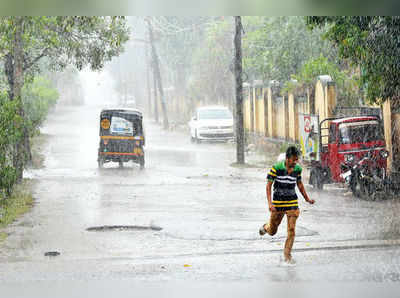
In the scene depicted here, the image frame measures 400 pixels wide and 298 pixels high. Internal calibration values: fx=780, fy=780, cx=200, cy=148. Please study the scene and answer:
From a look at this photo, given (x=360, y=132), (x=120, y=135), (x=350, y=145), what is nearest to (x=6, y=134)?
(x=350, y=145)

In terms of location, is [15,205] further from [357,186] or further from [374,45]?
[374,45]

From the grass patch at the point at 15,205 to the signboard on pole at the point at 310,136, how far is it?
19.7ft

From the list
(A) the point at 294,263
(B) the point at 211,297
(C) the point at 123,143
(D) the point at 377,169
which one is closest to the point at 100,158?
(C) the point at 123,143

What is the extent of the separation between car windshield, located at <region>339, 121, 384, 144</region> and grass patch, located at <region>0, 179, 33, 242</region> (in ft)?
21.1

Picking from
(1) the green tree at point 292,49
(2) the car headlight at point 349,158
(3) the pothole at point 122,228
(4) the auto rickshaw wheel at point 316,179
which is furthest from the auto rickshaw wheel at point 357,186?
(1) the green tree at point 292,49

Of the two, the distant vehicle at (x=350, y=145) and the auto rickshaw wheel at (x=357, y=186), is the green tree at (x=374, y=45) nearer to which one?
the distant vehicle at (x=350, y=145)

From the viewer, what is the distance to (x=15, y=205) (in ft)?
50.0

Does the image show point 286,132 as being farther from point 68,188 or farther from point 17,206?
point 17,206

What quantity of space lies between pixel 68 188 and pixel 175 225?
6.15 meters

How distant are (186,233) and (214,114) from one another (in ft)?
75.9

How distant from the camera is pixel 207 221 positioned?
13320 millimetres

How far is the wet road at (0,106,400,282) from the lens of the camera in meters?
9.36

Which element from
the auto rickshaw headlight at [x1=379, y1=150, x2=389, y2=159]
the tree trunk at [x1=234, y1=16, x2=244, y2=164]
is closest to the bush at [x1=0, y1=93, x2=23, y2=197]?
the auto rickshaw headlight at [x1=379, y1=150, x2=389, y2=159]

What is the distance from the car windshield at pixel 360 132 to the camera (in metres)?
15.9
